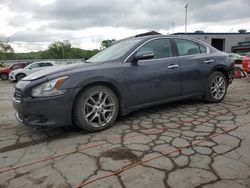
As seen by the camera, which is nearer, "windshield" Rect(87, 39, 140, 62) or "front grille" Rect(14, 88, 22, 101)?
"front grille" Rect(14, 88, 22, 101)

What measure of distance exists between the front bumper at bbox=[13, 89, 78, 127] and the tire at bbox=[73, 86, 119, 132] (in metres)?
0.15

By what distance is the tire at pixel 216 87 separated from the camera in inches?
220

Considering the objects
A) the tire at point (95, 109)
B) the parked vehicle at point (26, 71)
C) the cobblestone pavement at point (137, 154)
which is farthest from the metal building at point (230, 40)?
the tire at point (95, 109)

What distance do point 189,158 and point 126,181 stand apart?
0.86 meters

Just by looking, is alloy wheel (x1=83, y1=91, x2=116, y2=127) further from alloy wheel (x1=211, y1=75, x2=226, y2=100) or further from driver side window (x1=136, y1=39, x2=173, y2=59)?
alloy wheel (x1=211, y1=75, x2=226, y2=100)

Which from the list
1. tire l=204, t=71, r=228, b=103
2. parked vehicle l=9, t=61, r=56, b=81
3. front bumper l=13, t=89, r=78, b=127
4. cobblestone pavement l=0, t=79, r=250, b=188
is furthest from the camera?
parked vehicle l=9, t=61, r=56, b=81

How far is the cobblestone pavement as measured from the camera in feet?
8.36

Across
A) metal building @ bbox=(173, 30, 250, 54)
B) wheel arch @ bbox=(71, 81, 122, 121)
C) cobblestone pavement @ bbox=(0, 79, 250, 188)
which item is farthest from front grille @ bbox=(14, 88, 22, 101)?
metal building @ bbox=(173, 30, 250, 54)

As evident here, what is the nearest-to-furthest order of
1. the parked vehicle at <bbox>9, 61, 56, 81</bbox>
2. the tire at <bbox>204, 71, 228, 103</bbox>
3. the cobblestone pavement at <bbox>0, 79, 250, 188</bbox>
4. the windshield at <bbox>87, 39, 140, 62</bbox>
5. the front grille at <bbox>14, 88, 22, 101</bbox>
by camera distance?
the cobblestone pavement at <bbox>0, 79, 250, 188</bbox>
the front grille at <bbox>14, 88, 22, 101</bbox>
the windshield at <bbox>87, 39, 140, 62</bbox>
the tire at <bbox>204, 71, 228, 103</bbox>
the parked vehicle at <bbox>9, 61, 56, 81</bbox>

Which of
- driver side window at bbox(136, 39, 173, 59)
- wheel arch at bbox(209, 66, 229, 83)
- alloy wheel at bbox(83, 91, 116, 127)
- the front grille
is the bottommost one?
alloy wheel at bbox(83, 91, 116, 127)

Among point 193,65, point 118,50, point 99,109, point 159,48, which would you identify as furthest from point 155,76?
point 99,109

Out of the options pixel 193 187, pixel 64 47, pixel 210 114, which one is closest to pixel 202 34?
pixel 210 114

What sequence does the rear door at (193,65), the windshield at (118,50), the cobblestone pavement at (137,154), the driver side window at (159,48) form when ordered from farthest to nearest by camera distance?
the rear door at (193,65), the driver side window at (159,48), the windshield at (118,50), the cobblestone pavement at (137,154)

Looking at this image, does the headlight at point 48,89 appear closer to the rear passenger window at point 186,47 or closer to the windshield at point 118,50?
the windshield at point 118,50
